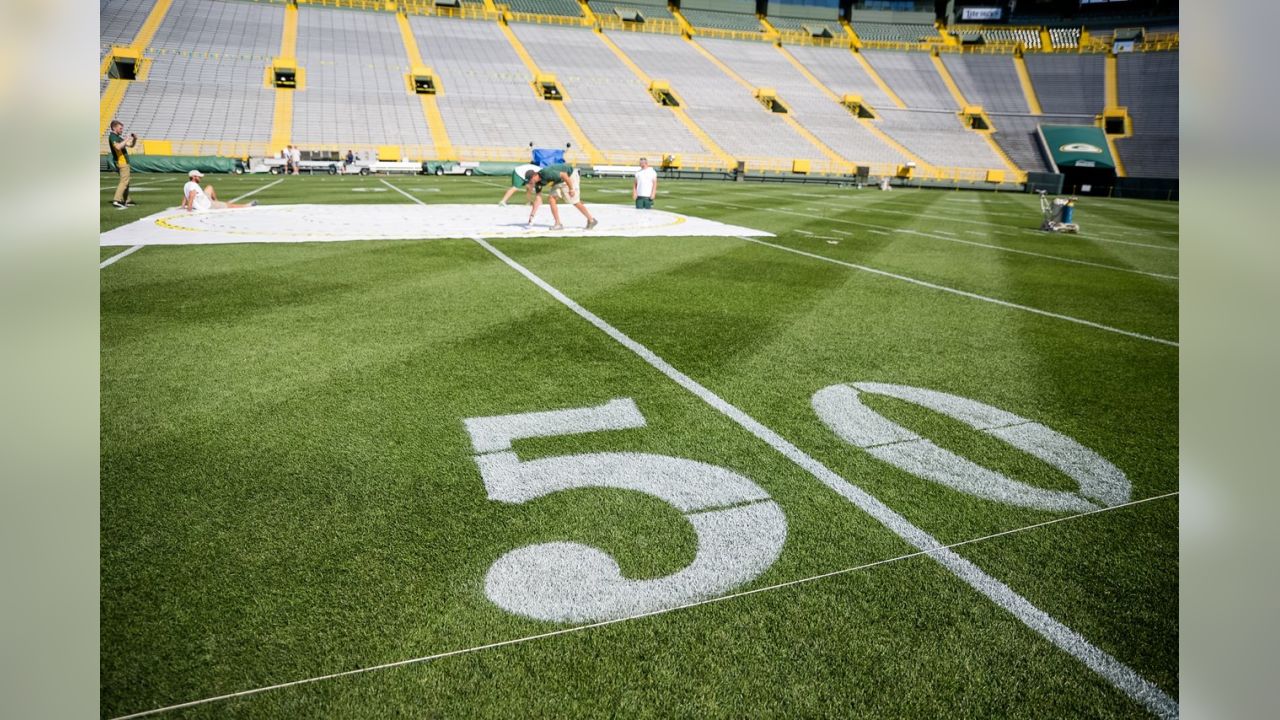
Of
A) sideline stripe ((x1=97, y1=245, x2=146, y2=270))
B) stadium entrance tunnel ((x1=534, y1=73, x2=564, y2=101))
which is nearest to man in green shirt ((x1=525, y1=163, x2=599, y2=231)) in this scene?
sideline stripe ((x1=97, y1=245, x2=146, y2=270))

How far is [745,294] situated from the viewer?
→ 810 centimetres

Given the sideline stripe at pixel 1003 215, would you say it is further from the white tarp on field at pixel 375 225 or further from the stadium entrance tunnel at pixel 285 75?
the stadium entrance tunnel at pixel 285 75

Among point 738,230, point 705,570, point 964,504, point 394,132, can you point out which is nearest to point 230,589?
point 705,570

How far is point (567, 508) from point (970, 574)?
1711 mm

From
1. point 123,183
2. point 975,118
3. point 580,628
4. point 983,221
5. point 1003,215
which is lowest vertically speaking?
point 580,628

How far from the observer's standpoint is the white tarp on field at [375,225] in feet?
37.6

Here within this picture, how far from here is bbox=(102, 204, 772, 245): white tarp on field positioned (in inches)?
451

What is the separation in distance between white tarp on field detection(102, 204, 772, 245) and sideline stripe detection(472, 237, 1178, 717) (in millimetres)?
8648

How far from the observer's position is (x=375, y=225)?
43.8 feet

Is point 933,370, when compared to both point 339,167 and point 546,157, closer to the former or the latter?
point 546,157

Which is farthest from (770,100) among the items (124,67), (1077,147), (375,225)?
(375,225)

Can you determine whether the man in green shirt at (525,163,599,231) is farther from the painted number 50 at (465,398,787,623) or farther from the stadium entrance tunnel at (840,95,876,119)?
the stadium entrance tunnel at (840,95,876,119)

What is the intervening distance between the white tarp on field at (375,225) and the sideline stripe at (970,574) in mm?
8648

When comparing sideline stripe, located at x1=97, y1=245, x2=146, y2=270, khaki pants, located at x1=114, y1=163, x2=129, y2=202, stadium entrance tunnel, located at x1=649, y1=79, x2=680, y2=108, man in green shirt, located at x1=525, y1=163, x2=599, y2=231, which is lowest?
sideline stripe, located at x1=97, y1=245, x2=146, y2=270
